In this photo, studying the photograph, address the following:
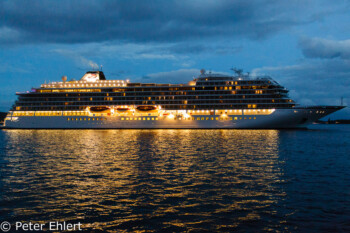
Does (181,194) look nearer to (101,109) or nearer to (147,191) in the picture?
(147,191)

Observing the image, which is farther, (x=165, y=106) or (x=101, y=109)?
(x=101, y=109)

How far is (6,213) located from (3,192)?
448 centimetres

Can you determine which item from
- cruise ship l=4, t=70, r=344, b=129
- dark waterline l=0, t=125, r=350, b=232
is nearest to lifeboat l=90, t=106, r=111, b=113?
cruise ship l=4, t=70, r=344, b=129

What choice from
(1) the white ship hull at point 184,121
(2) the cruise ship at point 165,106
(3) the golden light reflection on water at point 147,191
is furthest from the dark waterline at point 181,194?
(2) the cruise ship at point 165,106

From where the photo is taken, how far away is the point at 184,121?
90000 mm

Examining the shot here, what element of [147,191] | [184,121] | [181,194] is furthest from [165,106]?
[181,194]

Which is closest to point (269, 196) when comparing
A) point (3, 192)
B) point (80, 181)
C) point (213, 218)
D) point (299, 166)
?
point (213, 218)

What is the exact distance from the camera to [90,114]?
94.6 metres

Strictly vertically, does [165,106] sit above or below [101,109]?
above

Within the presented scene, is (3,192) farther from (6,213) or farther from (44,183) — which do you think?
(6,213)

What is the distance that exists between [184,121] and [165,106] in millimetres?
8324

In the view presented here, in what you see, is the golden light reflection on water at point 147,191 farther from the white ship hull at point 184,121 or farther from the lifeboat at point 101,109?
the lifeboat at point 101,109

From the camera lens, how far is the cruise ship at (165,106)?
86062 millimetres

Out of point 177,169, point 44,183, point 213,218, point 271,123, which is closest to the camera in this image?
point 213,218
